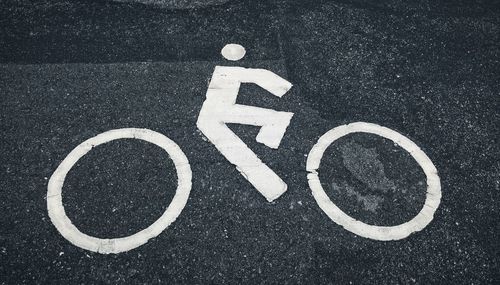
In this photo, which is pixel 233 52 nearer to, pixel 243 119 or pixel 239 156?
pixel 243 119

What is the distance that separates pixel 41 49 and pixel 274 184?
135 inches

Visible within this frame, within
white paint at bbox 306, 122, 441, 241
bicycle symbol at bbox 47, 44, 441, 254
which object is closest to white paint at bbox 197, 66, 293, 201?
→ bicycle symbol at bbox 47, 44, 441, 254

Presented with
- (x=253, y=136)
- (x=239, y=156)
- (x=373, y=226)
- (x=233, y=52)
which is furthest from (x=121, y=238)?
(x=233, y=52)

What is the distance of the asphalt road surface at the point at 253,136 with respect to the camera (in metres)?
2.69

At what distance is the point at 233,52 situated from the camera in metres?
4.21

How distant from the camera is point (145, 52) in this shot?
4148 mm

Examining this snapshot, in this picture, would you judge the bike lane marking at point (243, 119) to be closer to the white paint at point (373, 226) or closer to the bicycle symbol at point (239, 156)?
the bicycle symbol at point (239, 156)

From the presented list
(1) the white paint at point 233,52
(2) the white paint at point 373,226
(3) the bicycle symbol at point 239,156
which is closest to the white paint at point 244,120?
(3) the bicycle symbol at point 239,156

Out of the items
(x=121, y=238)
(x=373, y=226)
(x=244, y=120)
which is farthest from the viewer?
(x=244, y=120)

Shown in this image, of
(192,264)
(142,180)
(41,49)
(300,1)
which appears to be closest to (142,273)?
(192,264)

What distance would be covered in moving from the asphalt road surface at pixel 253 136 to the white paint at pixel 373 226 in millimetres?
51

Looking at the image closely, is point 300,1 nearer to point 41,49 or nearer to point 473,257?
point 41,49

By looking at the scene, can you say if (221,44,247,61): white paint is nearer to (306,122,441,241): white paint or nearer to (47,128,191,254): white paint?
(47,128,191,254): white paint

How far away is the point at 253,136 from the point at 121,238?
62.1 inches
